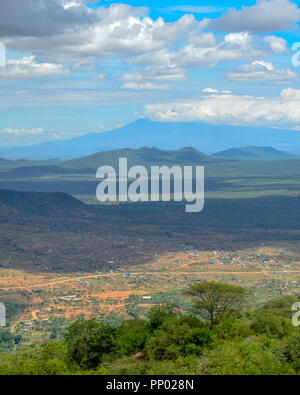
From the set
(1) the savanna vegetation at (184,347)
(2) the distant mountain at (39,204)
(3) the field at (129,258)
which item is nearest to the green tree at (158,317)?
(1) the savanna vegetation at (184,347)

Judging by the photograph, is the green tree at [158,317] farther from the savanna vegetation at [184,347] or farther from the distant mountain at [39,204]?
the distant mountain at [39,204]

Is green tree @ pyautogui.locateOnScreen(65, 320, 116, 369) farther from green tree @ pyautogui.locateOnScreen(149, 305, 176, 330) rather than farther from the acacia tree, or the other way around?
the acacia tree

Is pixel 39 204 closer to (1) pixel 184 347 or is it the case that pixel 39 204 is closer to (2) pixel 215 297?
(2) pixel 215 297

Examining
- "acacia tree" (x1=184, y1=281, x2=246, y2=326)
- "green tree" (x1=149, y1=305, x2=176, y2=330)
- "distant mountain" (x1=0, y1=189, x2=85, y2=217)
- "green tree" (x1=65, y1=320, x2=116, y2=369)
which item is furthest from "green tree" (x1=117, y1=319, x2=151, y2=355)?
"distant mountain" (x1=0, y1=189, x2=85, y2=217)

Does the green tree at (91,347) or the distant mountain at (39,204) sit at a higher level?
the distant mountain at (39,204)

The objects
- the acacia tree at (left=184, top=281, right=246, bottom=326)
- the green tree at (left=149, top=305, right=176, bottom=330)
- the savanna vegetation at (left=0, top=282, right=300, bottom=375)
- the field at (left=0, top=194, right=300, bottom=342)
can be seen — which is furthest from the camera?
the field at (left=0, top=194, right=300, bottom=342)

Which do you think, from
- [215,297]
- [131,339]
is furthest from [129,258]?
[131,339]

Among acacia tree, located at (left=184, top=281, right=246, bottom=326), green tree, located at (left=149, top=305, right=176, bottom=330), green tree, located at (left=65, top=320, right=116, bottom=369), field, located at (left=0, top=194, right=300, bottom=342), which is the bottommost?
field, located at (left=0, top=194, right=300, bottom=342)
